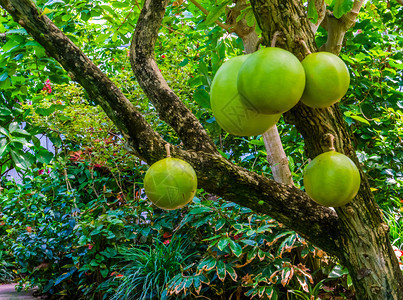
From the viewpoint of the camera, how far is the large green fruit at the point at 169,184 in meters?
0.74

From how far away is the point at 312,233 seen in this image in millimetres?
1069

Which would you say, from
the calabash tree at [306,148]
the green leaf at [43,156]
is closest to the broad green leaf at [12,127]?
the green leaf at [43,156]

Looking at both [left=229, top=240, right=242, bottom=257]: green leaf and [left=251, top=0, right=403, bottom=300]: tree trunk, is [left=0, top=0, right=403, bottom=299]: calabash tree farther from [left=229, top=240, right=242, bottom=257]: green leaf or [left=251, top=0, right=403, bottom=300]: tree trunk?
[left=229, top=240, right=242, bottom=257]: green leaf

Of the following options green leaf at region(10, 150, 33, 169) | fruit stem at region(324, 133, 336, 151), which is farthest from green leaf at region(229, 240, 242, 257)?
fruit stem at region(324, 133, 336, 151)

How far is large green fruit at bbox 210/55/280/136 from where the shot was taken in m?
0.58

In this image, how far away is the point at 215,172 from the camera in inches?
40.8

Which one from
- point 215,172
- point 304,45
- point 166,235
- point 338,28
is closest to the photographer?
point 304,45

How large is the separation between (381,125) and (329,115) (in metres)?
2.71

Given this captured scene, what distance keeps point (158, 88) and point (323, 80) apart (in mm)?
783

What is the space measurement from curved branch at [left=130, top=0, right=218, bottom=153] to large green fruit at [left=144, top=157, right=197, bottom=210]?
0.35 metres

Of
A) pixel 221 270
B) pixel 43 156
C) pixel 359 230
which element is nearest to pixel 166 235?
pixel 221 270

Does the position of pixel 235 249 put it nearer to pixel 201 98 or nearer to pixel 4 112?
pixel 201 98

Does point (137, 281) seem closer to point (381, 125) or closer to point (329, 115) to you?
point (381, 125)

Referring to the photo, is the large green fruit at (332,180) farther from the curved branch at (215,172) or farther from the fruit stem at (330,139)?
the curved branch at (215,172)
